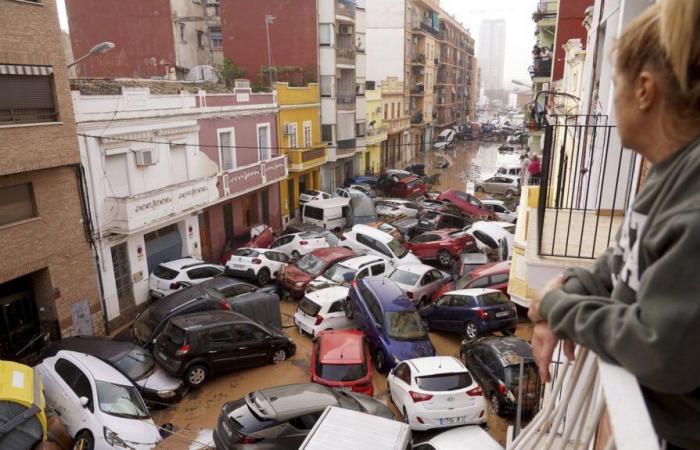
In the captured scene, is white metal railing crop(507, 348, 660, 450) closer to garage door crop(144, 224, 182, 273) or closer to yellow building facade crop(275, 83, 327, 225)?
garage door crop(144, 224, 182, 273)

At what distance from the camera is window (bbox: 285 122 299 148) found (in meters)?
26.3

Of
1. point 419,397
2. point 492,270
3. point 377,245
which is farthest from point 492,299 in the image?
point 377,245

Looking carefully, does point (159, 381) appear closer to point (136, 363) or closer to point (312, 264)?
point (136, 363)

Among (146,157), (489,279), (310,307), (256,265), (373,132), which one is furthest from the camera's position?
(373,132)

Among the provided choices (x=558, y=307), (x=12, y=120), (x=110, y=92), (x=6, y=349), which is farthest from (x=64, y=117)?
(x=558, y=307)

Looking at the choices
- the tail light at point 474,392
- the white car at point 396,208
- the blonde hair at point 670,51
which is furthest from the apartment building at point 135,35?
the blonde hair at point 670,51

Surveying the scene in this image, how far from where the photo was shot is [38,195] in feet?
41.1

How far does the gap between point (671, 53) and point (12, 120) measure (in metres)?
13.9

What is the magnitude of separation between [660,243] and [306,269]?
16.0 m

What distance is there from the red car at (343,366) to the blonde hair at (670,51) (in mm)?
9587

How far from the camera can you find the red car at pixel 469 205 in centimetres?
2514

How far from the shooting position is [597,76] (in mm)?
8727

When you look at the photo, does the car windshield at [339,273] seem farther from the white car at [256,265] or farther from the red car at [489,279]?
the red car at [489,279]

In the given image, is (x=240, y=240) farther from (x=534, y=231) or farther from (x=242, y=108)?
(x=534, y=231)
